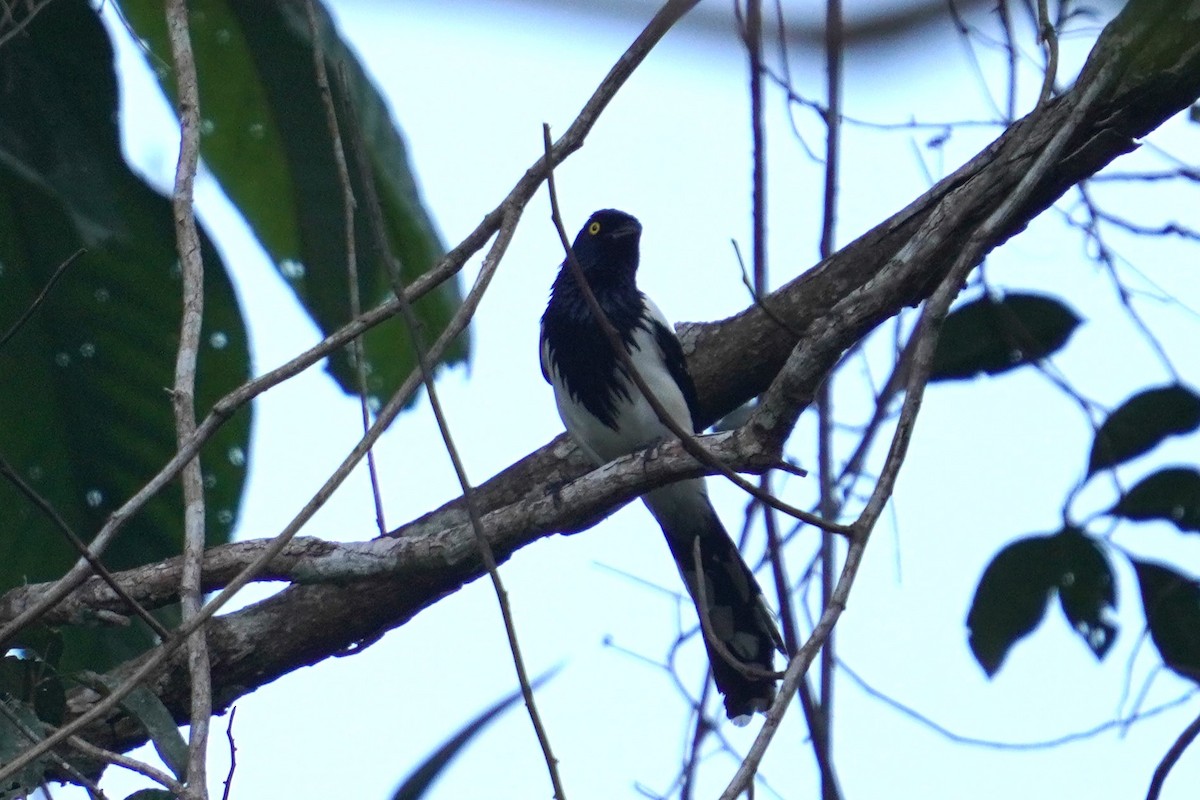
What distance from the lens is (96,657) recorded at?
3.66 metres

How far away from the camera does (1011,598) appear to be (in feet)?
11.3

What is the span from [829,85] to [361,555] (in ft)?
5.45

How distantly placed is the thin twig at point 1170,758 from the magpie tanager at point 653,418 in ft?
6.96

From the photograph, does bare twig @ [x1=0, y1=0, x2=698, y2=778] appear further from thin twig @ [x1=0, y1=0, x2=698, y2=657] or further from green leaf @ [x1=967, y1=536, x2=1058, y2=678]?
green leaf @ [x1=967, y1=536, x2=1058, y2=678]

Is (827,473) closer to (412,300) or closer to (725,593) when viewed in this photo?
(412,300)

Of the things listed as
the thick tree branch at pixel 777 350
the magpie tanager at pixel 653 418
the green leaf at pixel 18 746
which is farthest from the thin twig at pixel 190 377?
the magpie tanager at pixel 653 418

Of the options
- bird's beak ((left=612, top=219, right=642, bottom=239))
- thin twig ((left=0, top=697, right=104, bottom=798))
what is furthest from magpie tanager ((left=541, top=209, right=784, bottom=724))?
thin twig ((left=0, top=697, right=104, bottom=798))

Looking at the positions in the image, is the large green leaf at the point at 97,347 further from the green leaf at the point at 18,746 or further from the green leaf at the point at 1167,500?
the green leaf at the point at 1167,500

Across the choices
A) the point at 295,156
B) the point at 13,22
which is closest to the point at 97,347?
the point at 13,22

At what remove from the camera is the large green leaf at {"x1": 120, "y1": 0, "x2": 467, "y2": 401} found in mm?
4234

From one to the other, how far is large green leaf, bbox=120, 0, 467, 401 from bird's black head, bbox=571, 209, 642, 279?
1460 millimetres

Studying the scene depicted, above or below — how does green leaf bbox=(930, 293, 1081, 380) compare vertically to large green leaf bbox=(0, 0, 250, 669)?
below

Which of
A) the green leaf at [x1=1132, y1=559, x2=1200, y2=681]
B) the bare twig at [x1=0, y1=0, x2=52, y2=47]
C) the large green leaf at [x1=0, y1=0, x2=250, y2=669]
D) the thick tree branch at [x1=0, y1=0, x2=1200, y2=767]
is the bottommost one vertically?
the green leaf at [x1=1132, y1=559, x2=1200, y2=681]

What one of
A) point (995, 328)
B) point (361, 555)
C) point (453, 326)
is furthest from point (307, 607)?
point (995, 328)
